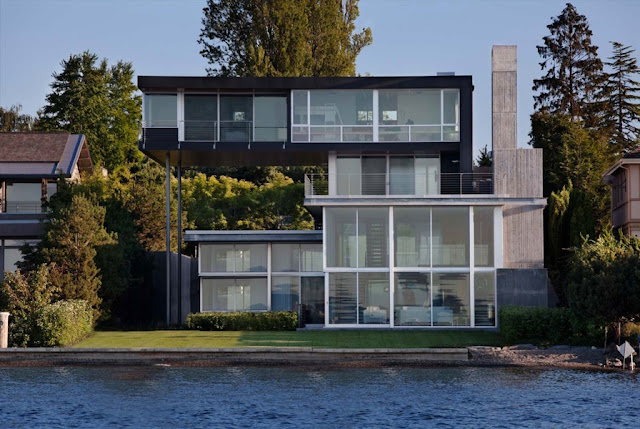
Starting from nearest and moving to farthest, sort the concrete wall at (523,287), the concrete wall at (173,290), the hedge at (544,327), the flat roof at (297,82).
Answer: the hedge at (544,327) < the concrete wall at (523,287) < the flat roof at (297,82) < the concrete wall at (173,290)

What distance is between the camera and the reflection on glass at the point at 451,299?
39594 mm

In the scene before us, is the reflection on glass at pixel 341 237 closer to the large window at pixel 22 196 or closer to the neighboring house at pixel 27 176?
the neighboring house at pixel 27 176

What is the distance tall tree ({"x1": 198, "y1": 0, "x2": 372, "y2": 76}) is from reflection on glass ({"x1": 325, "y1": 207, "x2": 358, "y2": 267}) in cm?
2334

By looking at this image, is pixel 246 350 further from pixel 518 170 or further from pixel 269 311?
pixel 518 170

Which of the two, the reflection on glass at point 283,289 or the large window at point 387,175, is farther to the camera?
the reflection on glass at point 283,289

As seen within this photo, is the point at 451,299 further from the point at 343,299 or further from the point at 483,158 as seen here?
the point at 483,158

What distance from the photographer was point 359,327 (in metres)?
39.9

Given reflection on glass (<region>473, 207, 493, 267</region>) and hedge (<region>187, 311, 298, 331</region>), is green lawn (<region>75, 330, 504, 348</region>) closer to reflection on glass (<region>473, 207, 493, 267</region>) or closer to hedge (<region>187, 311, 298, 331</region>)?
hedge (<region>187, 311, 298, 331</region>)

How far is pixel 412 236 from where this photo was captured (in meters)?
40.2

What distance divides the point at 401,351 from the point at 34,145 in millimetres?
28951

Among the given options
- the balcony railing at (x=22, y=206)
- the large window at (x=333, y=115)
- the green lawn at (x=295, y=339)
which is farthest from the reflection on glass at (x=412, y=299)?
the balcony railing at (x=22, y=206)

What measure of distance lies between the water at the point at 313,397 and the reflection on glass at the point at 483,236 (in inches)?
341

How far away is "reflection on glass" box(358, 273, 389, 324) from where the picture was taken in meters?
39.9

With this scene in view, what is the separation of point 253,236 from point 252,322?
15.1ft
